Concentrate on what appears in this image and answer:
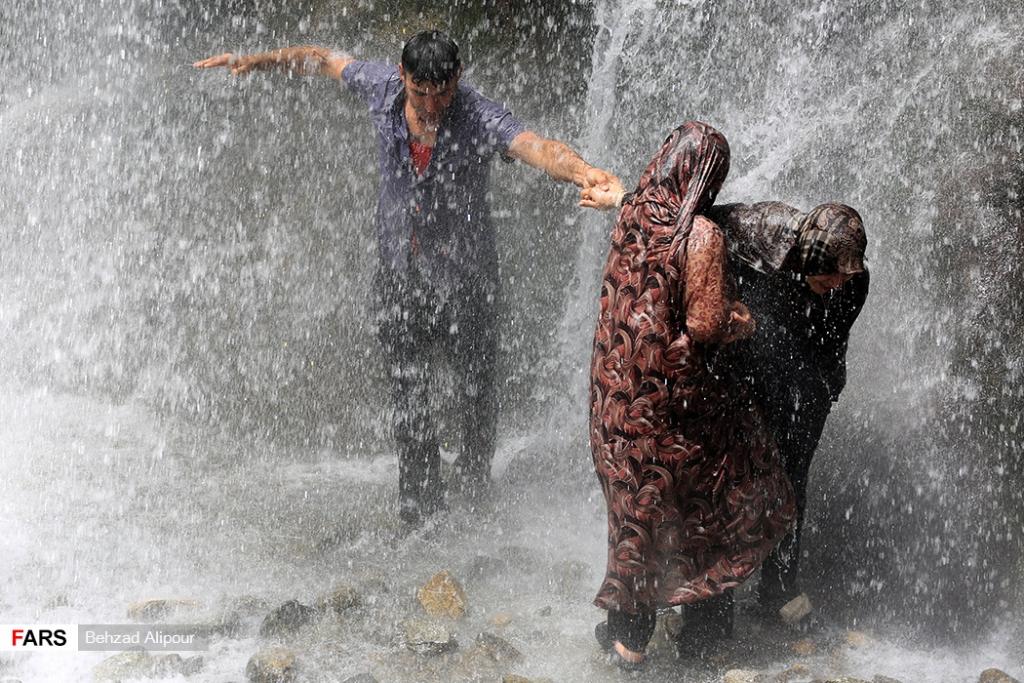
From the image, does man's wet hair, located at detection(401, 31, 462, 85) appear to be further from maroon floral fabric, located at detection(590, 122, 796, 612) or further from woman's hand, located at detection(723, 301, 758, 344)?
woman's hand, located at detection(723, 301, 758, 344)

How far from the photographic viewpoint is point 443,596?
12.5 ft

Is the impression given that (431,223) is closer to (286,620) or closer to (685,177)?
(685,177)

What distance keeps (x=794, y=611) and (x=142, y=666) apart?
2185mm

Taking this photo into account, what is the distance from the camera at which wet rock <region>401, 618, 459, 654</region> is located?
11.5 ft

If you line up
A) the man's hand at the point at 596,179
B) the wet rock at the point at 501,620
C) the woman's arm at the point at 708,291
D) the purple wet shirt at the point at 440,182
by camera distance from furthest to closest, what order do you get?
the purple wet shirt at the point at 440,182 → the wet rock at the point at 501,620 → the man's hand at the point at 596,179 → the woman's arm at the point at 708,291

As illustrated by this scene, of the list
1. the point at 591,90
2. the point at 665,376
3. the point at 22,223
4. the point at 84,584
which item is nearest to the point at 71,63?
the point at 22,223

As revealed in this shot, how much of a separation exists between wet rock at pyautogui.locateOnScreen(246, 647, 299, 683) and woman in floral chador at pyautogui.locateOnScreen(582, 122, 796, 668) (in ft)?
3.35

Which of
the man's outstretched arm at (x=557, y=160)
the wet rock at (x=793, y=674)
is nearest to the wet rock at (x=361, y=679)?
the wet rock at (x=793, y=674)

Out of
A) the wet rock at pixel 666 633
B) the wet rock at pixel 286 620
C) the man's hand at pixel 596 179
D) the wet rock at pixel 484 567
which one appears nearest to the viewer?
the man's hand at pixel 596 179

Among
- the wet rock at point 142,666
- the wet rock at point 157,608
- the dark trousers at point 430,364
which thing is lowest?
the wet rock at point 142,666

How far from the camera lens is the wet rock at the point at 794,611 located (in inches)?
142

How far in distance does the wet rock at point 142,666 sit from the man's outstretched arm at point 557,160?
2.03 metres

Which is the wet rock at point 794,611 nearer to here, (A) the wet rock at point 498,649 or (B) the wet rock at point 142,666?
(A) the wet rock at point 498,649

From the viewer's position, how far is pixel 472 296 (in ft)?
13.9
